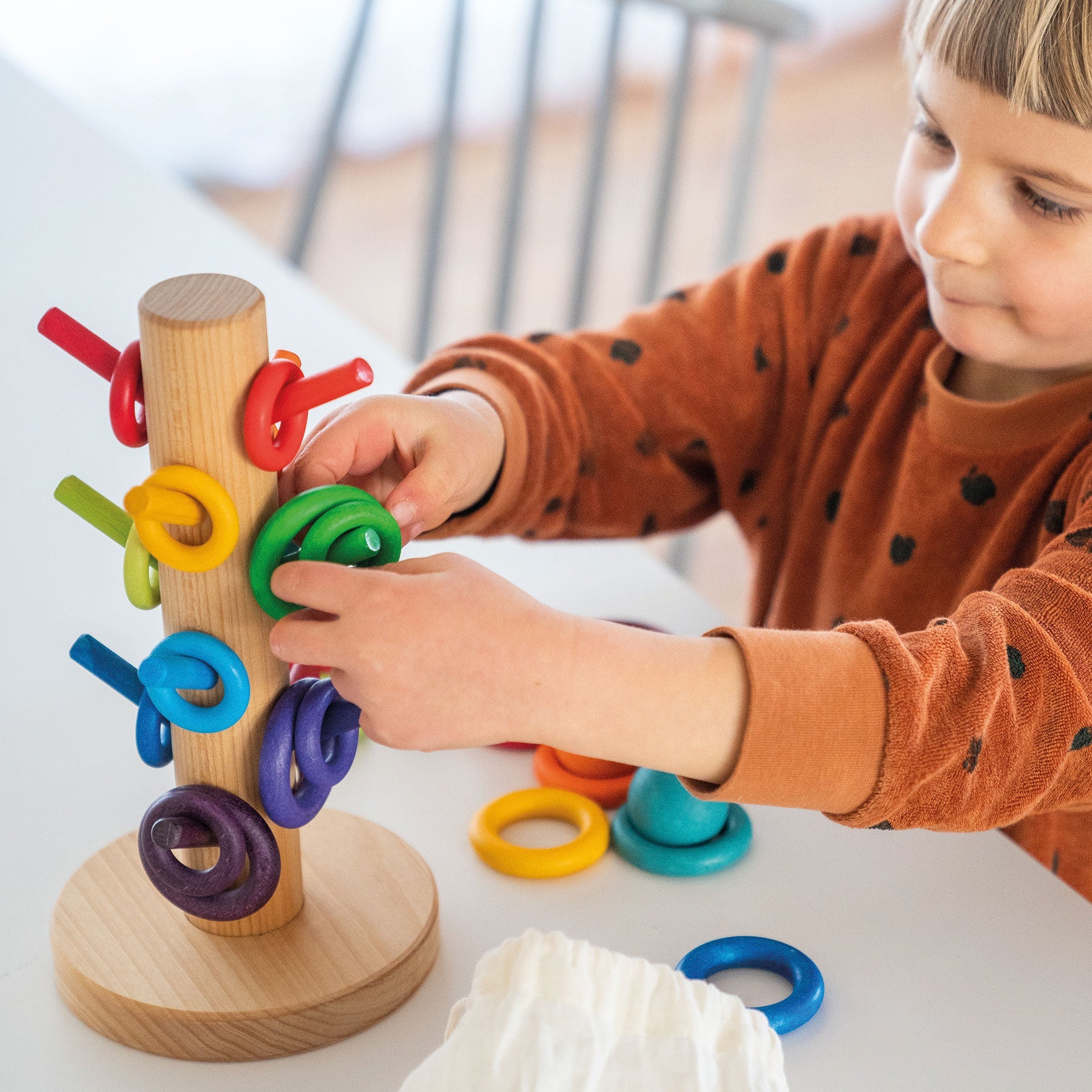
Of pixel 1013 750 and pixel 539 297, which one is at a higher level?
pixel 1013 750

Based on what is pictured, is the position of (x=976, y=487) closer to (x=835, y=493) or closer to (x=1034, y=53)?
(x=835, y=493)

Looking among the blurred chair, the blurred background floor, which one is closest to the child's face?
the blurred chair

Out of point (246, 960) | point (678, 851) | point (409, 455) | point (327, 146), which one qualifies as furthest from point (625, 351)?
point (327, 146)

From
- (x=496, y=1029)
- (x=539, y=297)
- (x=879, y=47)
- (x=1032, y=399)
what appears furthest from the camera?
(x=879, y=47)

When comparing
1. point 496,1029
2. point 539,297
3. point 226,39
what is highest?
point 496,1029

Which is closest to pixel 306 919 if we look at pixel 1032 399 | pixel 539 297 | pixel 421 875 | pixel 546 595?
pixel 421 875

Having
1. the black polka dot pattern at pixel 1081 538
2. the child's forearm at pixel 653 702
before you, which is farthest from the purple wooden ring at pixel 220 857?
the black polka dot pattern at pixel 1081 538

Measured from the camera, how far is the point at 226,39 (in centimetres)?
254

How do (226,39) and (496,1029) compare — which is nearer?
(496,1029)

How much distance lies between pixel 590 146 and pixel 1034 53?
816mm

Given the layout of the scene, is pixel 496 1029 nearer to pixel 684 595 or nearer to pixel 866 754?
pixel 866 754

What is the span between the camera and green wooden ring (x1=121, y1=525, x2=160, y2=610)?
0.43 metres

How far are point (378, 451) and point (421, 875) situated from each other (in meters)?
0.18

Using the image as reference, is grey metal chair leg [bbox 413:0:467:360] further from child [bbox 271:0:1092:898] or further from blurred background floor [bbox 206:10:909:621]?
blurred background floor [bbox 206:10:909:621]
